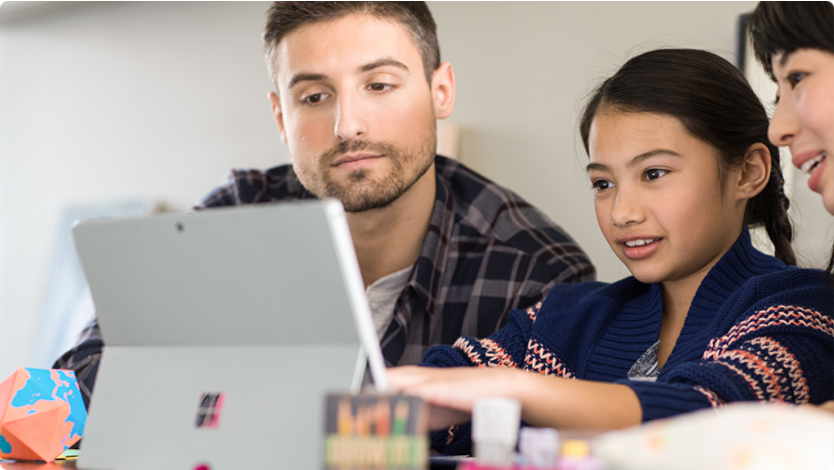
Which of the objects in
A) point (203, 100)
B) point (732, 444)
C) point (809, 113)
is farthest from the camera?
point (203, 100)

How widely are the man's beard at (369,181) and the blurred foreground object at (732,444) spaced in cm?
114

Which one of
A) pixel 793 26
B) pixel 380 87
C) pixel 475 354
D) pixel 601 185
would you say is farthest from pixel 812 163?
pixel 380 87

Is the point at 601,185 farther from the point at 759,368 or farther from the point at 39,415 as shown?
the point at 39,415

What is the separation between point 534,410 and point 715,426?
0.84 feet

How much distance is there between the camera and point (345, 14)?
161 centimetres

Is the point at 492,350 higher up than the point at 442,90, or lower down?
lower down

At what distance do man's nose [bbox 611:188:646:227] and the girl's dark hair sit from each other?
0.13 m

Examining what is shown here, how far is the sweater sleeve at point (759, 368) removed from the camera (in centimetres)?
75

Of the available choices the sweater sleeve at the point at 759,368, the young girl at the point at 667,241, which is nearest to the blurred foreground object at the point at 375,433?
the sweater sleeve at the point at 759,368

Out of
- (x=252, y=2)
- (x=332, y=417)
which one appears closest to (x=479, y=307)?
(x=332, y=417)

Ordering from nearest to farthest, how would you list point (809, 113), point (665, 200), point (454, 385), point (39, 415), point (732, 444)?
point (732, 444), point (454, 385), point (809, 113), point (39, 415), point (665, 200)

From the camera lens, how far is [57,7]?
3.50 m

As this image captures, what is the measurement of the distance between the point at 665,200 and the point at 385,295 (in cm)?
72

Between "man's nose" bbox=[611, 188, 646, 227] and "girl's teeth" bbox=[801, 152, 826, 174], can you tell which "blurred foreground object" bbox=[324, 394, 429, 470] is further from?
"man's nose" bbox=[611, 188, 646, 227]
